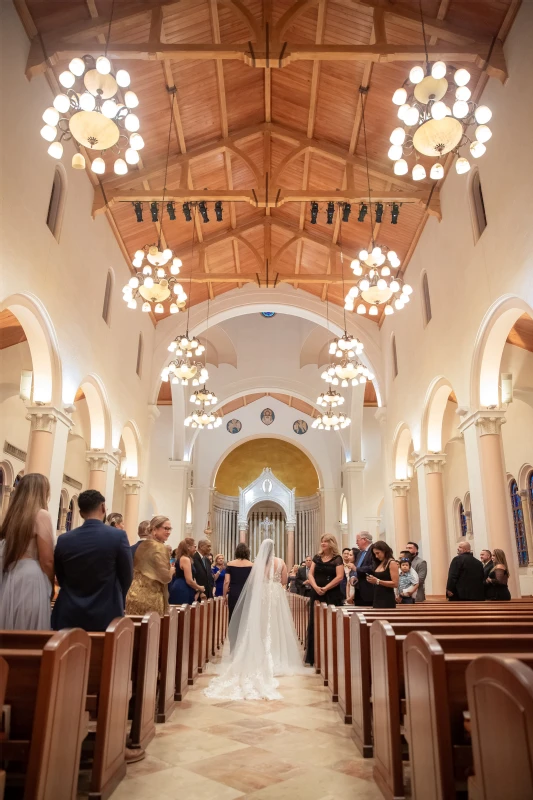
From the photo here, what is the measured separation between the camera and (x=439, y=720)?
2238mm

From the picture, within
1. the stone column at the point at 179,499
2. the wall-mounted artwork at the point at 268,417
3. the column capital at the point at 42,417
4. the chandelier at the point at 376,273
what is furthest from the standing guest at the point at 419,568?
the wall-mounted artwork at the point at 268,417

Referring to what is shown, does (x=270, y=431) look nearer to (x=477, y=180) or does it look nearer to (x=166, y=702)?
(x=477, y=180)

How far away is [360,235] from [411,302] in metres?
1.91

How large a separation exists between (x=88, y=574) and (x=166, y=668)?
1.59 m

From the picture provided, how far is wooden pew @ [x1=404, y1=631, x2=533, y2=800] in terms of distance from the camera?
2199 millimetres

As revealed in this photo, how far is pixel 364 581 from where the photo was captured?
19.4 feet

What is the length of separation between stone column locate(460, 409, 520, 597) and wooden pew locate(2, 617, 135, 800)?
667 centimetres

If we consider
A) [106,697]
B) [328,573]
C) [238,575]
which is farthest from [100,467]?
[106,697]

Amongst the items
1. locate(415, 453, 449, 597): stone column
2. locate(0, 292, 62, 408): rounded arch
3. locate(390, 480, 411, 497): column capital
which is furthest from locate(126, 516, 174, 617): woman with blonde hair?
locate(390, 480, 411, 497): column capital

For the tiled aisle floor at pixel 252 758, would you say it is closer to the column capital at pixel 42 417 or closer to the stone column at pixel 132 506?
the column capital at pixel 42 417

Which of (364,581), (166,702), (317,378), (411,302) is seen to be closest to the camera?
(166,702)

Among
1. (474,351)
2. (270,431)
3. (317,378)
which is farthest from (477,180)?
(270,431)

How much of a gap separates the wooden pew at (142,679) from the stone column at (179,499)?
48.1 feet

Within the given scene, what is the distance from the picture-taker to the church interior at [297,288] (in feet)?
10.0
